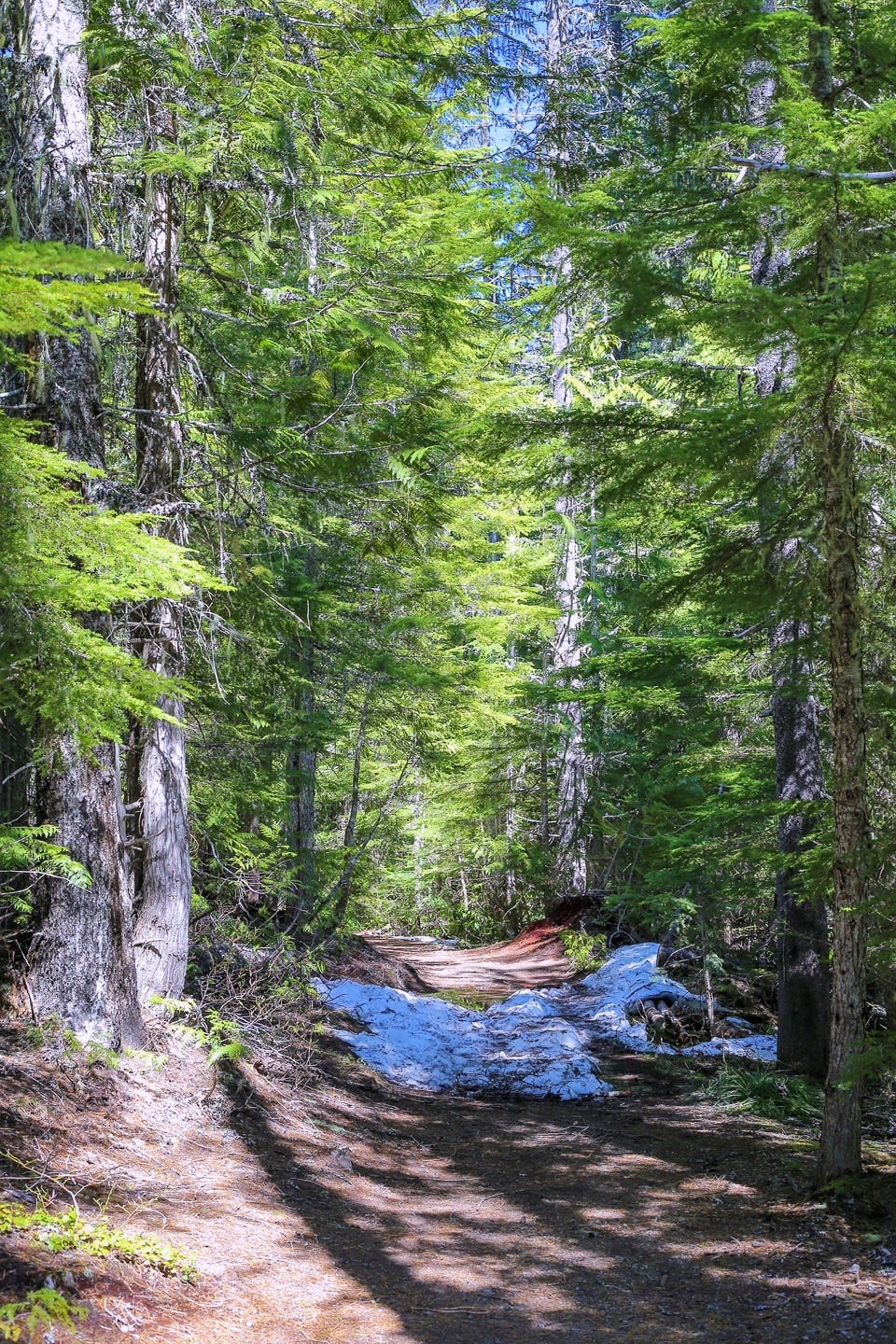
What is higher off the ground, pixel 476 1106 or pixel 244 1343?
pixel 244 1343

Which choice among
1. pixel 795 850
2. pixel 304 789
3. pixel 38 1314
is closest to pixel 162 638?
pixel 38 1314

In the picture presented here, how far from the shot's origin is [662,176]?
593cm

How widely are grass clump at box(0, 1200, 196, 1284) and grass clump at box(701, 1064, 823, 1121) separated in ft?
18.8

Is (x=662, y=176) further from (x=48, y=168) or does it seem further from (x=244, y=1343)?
(x=244, y=1343)

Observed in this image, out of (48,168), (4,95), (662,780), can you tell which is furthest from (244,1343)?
(662,780)

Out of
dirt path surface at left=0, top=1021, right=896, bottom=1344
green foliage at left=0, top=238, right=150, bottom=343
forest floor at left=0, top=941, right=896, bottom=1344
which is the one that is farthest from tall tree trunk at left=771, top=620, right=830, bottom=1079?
green foliage at left=0, top=238, right=150, bottom=343

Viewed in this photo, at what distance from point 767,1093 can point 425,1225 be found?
4.14 metres

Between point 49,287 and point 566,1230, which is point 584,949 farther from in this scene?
point 49,287

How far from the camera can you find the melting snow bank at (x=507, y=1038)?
9.69 meters

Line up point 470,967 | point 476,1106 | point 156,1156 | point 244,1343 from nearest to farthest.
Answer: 1. point 244,1343
2. point 156,1156
3. point 476,1106
4. point 470,967

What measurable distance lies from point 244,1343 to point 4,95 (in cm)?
694

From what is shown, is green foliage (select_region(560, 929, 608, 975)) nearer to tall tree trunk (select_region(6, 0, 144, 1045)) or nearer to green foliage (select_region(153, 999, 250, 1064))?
green foliage (select_region(153, 999, 250, 1064))

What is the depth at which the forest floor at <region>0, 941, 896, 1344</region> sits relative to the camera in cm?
425

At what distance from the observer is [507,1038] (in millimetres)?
10992
